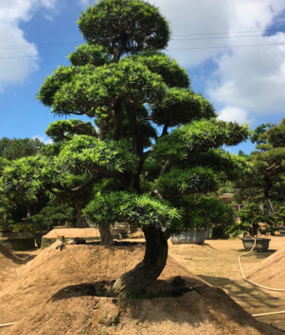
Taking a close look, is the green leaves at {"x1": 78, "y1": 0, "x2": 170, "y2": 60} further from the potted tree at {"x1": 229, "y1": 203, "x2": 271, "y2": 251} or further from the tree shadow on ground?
the potted tree at {"x1": 229, "y1": 203, "x2": 271, "y2": 251}

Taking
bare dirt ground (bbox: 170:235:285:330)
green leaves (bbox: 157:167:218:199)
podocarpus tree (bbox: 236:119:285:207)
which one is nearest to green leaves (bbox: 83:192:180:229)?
green leaves (bbox: 157:167:218:199)

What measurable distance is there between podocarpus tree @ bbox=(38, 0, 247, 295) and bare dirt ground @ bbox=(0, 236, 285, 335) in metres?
0.58

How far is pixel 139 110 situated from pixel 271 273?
478 cm

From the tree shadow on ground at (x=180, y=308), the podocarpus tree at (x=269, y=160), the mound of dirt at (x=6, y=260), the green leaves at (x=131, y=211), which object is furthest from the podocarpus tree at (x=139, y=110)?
the podocarpus tree at (x=269, y=160)

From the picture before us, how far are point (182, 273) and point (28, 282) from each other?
3.10m

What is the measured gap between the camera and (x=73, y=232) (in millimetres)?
12500

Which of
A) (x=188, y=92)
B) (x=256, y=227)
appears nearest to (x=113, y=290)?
(x=188, y=92)

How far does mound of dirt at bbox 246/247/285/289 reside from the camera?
632cm

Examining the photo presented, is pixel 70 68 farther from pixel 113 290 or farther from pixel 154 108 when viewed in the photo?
pixel 113 290

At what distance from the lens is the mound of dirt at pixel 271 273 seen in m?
6.32

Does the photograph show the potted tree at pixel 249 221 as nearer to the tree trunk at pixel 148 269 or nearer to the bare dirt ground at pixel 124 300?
the bare dirt ground at pixel 124 300

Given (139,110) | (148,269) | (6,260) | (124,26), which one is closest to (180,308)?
(148,269)

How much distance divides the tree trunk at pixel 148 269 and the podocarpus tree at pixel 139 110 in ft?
0.05

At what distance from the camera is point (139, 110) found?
517cm
